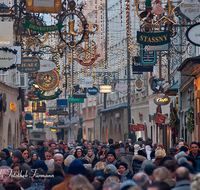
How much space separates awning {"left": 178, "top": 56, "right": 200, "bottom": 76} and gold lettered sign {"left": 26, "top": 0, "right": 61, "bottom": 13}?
5586 mm

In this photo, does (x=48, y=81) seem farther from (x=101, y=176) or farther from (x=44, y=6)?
(x=101, y=176)

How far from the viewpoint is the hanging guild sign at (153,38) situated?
49.9ft

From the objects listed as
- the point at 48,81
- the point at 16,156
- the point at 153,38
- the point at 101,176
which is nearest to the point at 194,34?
the point at 153,38

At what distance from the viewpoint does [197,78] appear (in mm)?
21688

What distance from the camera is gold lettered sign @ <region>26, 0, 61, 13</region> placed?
1520 cm

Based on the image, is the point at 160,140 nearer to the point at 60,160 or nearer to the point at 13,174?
the point at 60,160

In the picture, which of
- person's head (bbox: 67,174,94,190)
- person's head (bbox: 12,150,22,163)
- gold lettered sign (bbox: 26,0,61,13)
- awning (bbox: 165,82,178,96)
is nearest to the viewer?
person's head (bbox: 67,174,94,190)

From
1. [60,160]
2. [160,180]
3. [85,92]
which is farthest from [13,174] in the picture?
[85,92]

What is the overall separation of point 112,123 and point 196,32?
129 ft

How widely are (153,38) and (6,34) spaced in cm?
551

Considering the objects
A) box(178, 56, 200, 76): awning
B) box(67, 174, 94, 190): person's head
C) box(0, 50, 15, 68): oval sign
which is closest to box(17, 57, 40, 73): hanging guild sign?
box(0, 50, 15, 68): oval sign

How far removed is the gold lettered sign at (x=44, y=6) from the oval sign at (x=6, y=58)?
104 inches

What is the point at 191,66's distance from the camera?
19016mm

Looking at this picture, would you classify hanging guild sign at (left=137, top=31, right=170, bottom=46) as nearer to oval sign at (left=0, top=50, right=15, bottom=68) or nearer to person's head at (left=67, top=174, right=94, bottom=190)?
oval sign at (left=0, top=50, right=15, bottom=68)
